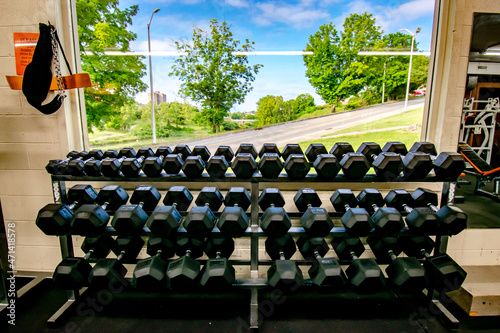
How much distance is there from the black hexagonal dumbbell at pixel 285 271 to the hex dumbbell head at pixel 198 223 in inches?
16.9

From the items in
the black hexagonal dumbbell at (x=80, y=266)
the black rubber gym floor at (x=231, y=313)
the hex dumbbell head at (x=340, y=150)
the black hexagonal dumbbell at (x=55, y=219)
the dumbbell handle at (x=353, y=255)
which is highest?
the hex dumbbell head at (x=340, y=150)

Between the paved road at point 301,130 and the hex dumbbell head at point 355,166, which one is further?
the paved road at point 301,130

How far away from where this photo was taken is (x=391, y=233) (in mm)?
1308

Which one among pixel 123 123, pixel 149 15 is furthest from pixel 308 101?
pixel 123 123

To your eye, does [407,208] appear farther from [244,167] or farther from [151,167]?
[151,167]

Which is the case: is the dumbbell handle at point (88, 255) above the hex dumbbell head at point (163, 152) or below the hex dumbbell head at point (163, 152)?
below

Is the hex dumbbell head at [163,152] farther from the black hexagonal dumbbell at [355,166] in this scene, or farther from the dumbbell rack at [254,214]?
the black hexagonal dumbbell at [355,166]

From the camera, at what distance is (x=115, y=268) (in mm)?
1378

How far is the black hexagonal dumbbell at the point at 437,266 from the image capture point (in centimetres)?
131

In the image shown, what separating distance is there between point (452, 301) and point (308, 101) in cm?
182

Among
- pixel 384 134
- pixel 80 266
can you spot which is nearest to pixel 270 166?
pixel 80 266

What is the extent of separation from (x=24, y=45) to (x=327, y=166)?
7.47 feet

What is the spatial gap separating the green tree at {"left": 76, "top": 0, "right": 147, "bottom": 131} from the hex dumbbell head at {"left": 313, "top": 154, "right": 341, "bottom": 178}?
1.71 meters

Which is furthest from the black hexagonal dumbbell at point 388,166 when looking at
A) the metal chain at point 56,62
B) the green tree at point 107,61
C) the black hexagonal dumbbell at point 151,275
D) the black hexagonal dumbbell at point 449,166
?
the metal chain at point 56,62
